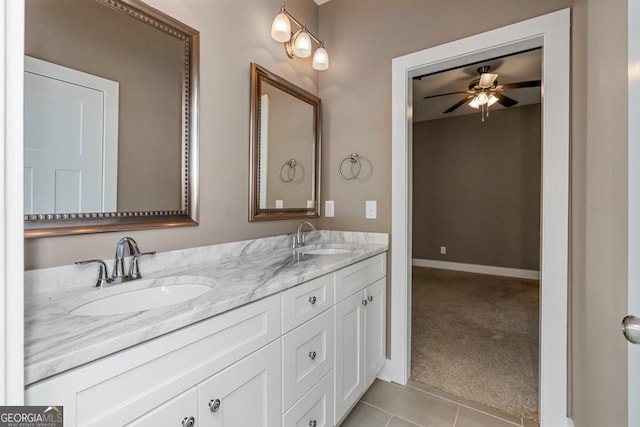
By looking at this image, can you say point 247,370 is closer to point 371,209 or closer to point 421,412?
point 421,412

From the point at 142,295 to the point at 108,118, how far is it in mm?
683

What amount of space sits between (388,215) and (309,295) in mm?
970

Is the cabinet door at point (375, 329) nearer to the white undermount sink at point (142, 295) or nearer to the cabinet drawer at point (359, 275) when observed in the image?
the cabinet drawer at point (359, 275)

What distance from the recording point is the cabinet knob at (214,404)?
81cm

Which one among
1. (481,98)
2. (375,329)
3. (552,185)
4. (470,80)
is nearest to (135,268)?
(375,329)

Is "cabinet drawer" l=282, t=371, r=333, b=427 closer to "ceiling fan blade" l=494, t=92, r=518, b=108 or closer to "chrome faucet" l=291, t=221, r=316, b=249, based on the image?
"chrome faucet" l=291, t=221, r=316, b=249

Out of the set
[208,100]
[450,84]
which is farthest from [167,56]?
[450,84]

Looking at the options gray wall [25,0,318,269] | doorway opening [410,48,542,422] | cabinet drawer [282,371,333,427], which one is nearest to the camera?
cabinet drawer [282,371,333,427]

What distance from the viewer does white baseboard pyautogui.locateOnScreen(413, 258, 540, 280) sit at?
174 inches

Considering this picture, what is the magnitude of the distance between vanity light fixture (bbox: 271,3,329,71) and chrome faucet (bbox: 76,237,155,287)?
1380 millimetres

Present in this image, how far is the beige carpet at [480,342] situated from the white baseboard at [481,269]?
0.27 m

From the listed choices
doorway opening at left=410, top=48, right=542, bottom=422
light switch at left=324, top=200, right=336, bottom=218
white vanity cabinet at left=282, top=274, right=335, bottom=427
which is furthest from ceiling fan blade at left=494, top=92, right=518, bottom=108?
white vanity cabinet at left=282, top=274, right=335, bottom=427

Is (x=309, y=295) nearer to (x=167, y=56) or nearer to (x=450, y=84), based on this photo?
(x=167, y=56)

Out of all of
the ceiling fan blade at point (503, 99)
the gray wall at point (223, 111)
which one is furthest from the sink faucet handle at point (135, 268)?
the ceiling fan blade at point (503, 99)
